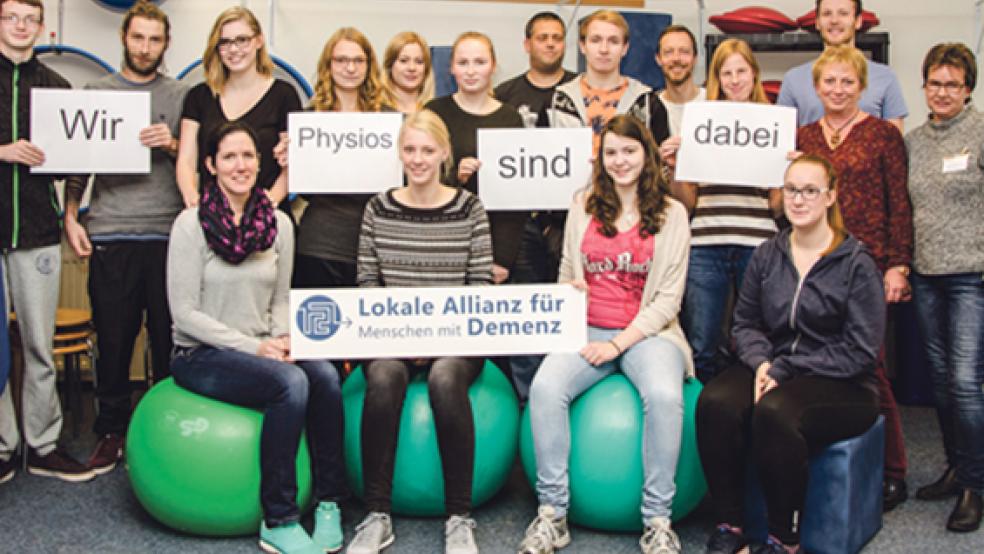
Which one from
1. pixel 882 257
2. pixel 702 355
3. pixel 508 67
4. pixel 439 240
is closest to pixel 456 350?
pixel 439 240

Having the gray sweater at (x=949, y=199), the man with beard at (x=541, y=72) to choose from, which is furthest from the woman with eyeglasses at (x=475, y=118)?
the gray sweater at (x=949, y=199)

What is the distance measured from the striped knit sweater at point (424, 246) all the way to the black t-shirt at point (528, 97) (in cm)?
68

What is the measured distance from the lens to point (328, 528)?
2729 mm

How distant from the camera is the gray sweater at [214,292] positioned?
2.80m

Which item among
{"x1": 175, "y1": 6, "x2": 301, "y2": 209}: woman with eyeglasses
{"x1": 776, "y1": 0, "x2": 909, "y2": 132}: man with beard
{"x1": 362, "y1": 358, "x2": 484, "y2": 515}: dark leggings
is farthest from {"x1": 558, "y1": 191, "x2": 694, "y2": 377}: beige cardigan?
{"x1": 175, "y1": 6, "x2": 301, "y2": 209}: woman with eyeglasses

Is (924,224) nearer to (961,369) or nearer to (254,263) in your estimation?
(961,369)

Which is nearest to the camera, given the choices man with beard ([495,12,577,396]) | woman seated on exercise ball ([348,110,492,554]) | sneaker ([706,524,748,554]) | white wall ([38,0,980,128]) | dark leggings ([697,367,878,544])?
dark leggings ([697,367,878,544])

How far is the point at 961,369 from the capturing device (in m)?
3.01

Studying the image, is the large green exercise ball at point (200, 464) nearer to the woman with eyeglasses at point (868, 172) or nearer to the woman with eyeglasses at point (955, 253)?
the woman with eyeglasses at point (868, 172)

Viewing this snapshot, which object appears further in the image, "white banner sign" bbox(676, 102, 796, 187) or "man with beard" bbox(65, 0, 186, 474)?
"man with beard" bbox(65, 0, 186, 474)

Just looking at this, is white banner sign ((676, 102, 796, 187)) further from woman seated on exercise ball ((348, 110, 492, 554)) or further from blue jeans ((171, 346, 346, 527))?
blue jeans ((171, 346, 346, 527))

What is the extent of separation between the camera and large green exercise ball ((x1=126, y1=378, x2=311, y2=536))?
265cm

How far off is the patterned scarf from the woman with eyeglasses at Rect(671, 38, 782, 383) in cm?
144

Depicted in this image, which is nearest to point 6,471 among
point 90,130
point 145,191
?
point 145,191
